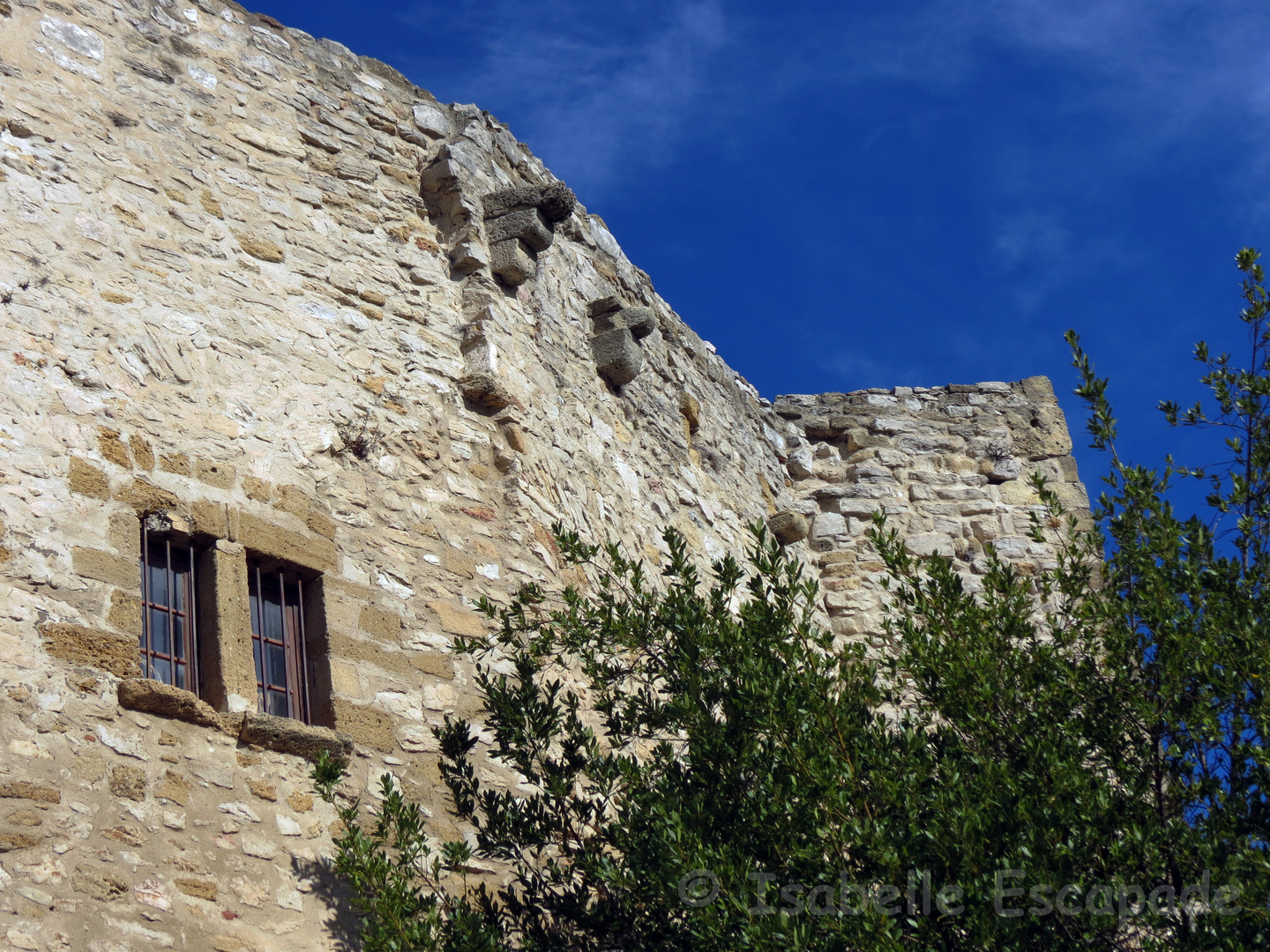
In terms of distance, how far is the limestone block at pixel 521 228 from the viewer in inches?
305

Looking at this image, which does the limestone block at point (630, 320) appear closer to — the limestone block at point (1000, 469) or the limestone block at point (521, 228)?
the limestone block at point (521, 228)

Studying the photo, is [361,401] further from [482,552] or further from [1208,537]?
[1208,537]

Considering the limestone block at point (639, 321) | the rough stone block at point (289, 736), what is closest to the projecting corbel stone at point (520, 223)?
the limestone block at point (639, 321)

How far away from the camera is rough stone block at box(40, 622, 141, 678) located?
4.64 meters

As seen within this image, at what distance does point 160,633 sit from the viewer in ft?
17.0

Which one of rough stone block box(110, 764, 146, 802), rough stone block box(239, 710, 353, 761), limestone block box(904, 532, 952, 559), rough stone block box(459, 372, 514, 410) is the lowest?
rough stone block box(110, 764, 146, 802)

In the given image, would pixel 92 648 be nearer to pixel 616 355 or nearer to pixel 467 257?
pixel 467 257

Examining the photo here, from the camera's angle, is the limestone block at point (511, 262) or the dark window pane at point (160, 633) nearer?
the dark window pane at point (160, 633)

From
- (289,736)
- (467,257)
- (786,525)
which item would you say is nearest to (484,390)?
(467,257)

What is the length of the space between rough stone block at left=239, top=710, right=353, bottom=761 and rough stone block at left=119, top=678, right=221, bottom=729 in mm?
122

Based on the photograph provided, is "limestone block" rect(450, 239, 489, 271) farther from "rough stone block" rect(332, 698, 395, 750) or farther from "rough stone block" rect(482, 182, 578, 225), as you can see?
"rough stone block" rect(332, 698, 395, 750)

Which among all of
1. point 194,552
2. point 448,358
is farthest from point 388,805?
point 448,358

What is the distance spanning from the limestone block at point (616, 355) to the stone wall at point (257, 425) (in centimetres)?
2

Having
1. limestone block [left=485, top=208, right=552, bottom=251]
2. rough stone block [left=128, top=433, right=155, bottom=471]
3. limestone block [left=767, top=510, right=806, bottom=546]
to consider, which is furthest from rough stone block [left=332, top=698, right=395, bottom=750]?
limestone block [left=767, top=510, right=806, bottom=546]
